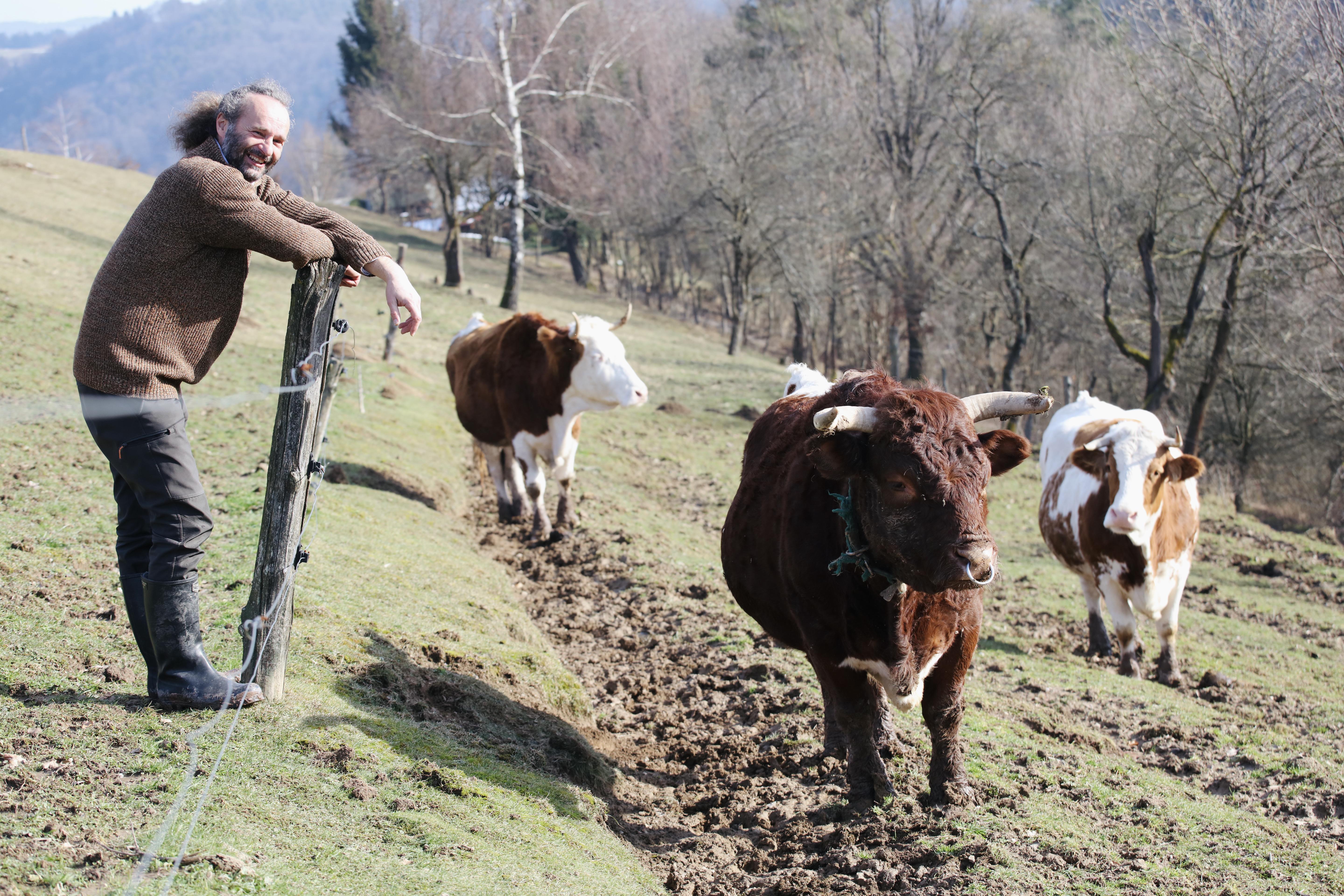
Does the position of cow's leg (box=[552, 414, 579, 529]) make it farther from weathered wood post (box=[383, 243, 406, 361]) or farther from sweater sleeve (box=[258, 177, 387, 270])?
weathered wood post (box=[383, 243, 406, 361])

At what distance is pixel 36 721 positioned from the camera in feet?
12.0

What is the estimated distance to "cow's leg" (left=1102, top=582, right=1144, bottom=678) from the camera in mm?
7934

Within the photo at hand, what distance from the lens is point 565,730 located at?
5238 mm

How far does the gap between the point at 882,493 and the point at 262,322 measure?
704 inches

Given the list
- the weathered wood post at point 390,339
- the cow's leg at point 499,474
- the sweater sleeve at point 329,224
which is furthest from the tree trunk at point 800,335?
the sweater sleeve at point 329,224

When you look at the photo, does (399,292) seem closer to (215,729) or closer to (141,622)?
(141,622)

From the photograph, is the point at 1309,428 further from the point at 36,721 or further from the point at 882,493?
the point at 36,721

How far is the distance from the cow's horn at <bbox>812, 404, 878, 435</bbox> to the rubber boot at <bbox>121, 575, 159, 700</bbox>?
273 cm

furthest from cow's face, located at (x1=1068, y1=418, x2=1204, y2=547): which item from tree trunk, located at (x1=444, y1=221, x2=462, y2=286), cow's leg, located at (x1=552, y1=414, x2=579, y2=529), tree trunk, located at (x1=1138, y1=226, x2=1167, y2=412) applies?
tree trunk, located at (x1=444, y1=221, x2=462, y2=286)

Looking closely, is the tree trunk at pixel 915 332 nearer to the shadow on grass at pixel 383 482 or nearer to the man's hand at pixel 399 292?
the shadow on grass at pixel 383 482

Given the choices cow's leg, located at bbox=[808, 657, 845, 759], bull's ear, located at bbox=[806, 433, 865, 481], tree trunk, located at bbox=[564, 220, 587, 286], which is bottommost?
cow's leg, located at bbox=[808, 657, 845, 759]

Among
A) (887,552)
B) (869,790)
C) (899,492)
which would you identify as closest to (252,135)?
(899,492)

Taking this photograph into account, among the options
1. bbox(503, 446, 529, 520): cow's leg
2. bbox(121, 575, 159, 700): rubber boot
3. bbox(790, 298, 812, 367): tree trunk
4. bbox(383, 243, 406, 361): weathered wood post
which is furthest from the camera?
bbox(790, 298, 812, 367): tree trunk

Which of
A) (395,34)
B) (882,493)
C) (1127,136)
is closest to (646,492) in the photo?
(882,493)
